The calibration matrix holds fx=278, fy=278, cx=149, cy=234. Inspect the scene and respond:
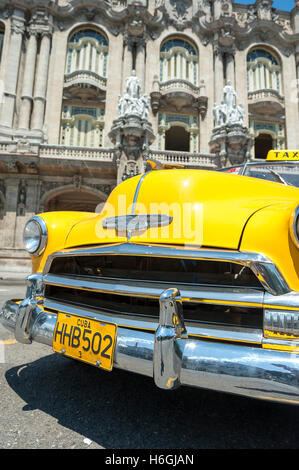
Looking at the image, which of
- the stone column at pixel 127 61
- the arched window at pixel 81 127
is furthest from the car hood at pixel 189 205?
the stone column at pixel 127 61

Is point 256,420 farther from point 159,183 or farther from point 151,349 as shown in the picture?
point 159,183

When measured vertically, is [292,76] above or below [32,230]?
above

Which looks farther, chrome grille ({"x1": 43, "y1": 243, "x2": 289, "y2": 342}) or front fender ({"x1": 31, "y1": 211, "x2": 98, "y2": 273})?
front fender ({"x1": 31, "y1": 211, "x2": 98, "y2": 273})

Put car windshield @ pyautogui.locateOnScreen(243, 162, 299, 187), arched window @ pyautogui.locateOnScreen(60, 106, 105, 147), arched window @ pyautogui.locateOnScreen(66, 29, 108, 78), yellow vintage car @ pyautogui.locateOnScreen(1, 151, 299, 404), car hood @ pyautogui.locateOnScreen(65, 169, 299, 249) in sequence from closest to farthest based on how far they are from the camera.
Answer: yellow vintage car @ pyautogui.locateOnScreen(1, 151, 299, 404), car hood @ pyautogui.locateOnScreen(65, 169, 299, 249), car windshield @ pyautogui.locateOnScreen(243, 162, 299, 187), arched window @ pyautogui.locateOnScreen(60, 106, 105, 147), arched window @ pyautogui.locateOnScreen(66, 29, 108, 78)

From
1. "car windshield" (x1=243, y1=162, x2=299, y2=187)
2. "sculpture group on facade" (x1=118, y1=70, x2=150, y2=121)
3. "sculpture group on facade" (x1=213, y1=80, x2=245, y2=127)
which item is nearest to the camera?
"car windshield" (x1=243, y1=162, x2=299, y2=187)

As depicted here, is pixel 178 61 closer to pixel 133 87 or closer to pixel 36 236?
pixel 133 87

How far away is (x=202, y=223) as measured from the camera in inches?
60.1

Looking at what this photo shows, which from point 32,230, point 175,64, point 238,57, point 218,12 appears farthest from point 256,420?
point 218,12

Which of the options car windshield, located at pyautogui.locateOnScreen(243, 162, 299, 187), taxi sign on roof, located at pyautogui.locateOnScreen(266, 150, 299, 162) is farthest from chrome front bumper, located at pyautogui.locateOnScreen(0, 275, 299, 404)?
taxi sign on roof, located at pyautogui.locateOnScreen(266, 150, 299, 162)

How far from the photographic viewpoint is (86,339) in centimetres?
153

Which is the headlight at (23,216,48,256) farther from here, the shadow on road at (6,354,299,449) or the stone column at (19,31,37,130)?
the stone column at (19,31,37,130)

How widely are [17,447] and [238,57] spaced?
813 inches

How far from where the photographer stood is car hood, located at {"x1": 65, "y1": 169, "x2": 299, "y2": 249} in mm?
1470

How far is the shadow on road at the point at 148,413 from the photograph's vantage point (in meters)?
1.38
